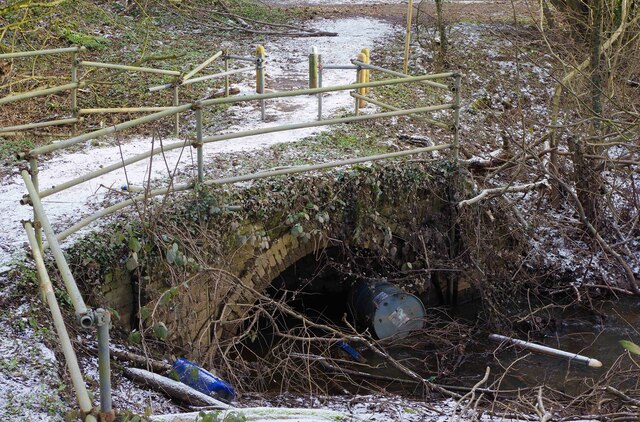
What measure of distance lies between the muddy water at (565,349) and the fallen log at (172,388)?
343 cm

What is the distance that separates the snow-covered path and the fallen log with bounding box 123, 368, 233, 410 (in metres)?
1.38

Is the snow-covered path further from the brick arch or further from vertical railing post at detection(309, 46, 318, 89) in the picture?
the brick arch

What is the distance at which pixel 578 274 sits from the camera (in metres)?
9.85

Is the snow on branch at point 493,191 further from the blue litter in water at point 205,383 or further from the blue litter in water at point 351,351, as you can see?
the blue litter in water at point 205,383

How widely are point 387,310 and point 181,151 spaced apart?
2853mm

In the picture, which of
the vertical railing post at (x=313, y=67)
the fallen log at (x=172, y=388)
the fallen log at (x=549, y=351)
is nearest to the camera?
the fallen log at (x=172, y=388)

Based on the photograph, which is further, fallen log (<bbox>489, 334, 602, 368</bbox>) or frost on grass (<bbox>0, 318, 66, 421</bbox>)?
fallen log (<bbox>489, 334, 602, 368</bbox>)

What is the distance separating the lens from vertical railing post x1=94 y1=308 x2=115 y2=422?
9.77ft

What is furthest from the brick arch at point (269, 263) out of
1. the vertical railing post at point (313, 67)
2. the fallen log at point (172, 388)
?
the vertical railing post at point (313, 67)

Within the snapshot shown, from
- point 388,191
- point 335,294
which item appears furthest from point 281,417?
point 335,294

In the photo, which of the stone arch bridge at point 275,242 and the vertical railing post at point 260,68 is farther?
the vertical railing post at point 260,68

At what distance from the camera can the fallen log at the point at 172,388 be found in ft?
15.8

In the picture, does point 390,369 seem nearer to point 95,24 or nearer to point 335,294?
point 335,294

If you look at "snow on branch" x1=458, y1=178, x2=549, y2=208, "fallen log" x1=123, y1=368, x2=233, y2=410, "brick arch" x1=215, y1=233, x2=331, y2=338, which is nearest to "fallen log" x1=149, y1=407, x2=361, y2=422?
"fallen log" x1=123, y1=368, x2=233, y2=410
